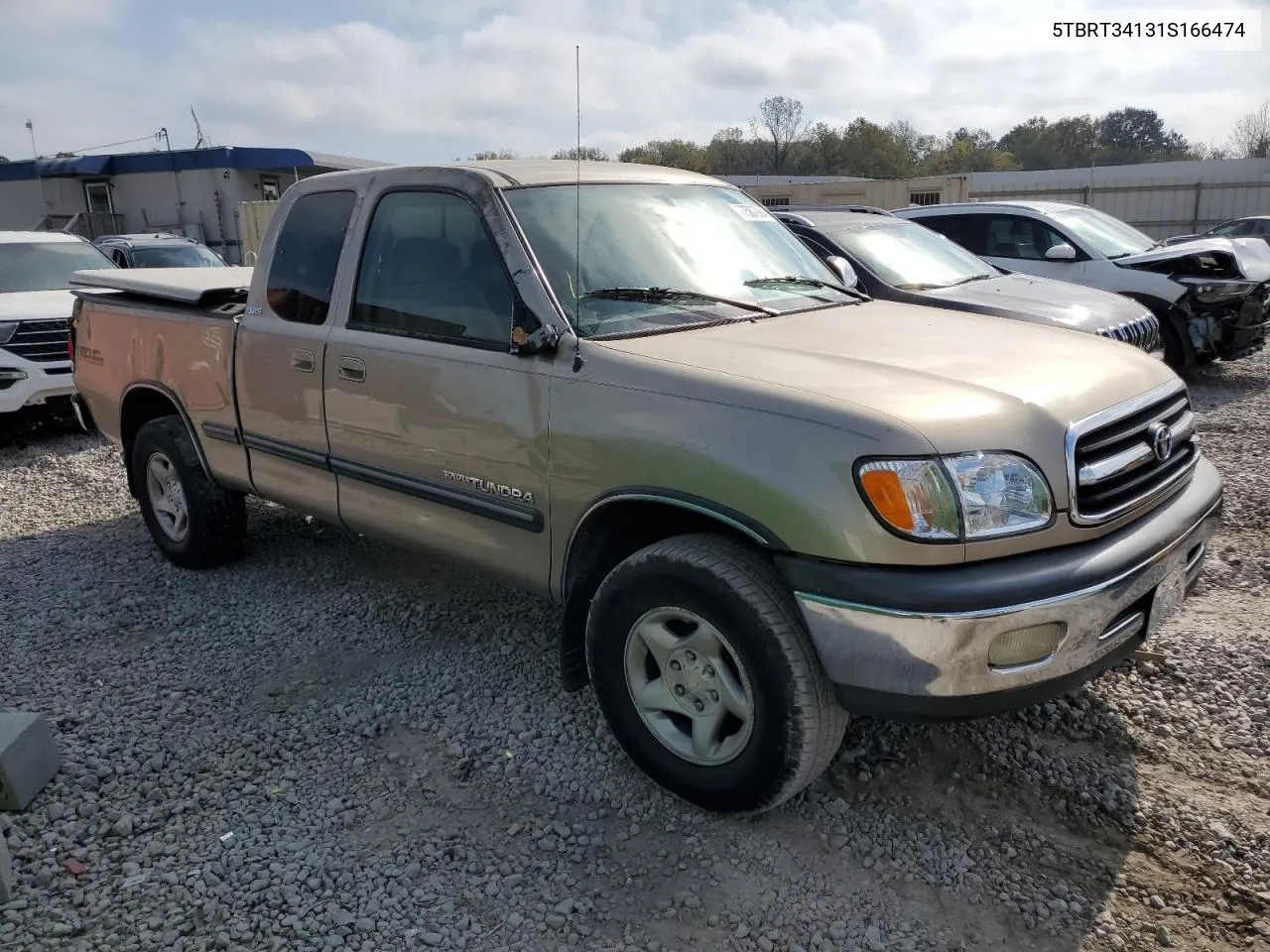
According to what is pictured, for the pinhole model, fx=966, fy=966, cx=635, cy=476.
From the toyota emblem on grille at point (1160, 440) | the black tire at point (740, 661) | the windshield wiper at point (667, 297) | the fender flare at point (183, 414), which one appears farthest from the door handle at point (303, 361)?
the toyota emblem on grille at point (1160, 440)

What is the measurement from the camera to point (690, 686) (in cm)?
290

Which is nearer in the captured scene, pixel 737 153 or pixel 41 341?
pixel 41 341

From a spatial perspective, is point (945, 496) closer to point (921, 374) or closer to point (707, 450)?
point (921, 374)

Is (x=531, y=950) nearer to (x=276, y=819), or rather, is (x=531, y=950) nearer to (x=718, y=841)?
(x=718, y=841)

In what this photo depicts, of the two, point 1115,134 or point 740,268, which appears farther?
point 1115,134

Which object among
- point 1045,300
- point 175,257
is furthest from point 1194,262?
point 175,257

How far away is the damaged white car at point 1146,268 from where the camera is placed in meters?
8.70

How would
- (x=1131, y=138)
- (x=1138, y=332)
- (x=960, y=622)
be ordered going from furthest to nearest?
(x=1131, y=138) → (x=1138, y=332) → (x=960, y=622)

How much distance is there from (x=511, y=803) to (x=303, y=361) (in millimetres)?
2030

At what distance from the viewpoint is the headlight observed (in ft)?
7.97

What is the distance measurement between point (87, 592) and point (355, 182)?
8.63 ft

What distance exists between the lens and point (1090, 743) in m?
3.27

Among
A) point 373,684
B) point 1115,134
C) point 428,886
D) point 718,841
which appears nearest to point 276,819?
point 428,886

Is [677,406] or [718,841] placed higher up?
[677,406]
